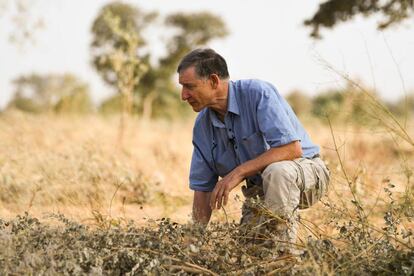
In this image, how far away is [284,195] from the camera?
3.30 m

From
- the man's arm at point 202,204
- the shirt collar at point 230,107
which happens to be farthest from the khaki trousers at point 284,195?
the shirt collar at point 230,107

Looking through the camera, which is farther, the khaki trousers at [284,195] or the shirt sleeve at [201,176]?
the shirt sleeve at [201,176]

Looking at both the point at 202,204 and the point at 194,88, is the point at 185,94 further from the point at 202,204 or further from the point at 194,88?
the point at 202,204

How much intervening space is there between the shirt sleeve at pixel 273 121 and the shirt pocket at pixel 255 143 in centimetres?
11

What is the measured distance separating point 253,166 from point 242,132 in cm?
32

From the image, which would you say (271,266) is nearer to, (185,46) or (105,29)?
(105,29)

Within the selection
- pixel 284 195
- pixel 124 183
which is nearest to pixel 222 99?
pixel 284 195

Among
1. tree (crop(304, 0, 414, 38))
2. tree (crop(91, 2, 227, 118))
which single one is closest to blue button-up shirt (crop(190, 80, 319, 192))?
tree (crop(304, 0, 414, 38))

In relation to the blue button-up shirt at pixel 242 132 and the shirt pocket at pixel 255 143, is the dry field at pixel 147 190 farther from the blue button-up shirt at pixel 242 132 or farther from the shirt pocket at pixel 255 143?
the shirt pocket at pixel 255 143

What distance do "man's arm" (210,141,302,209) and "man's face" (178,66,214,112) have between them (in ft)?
1.53

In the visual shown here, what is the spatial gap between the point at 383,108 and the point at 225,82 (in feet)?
2.95

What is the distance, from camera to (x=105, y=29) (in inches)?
1162

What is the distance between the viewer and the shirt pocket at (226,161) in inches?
148

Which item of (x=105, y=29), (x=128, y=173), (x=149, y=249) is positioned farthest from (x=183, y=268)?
(x=105, y=29)
